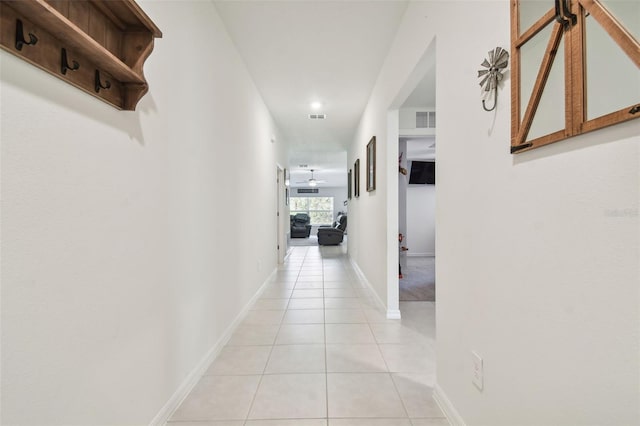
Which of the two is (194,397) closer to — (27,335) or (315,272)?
(27,335)

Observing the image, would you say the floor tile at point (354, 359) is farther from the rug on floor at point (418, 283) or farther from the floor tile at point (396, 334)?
the rug on floor at point (418, 283)

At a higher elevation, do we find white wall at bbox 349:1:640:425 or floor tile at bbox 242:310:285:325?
white wall at bbox 349:1:640:425

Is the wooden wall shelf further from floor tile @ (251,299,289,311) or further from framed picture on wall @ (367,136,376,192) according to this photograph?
framed picture on wall @ (367,136,376,192)

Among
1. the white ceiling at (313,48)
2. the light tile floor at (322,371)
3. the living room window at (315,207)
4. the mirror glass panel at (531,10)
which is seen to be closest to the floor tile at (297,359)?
the light tile floor at (322,371)

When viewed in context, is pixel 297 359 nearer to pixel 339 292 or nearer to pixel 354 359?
pixel 354 359

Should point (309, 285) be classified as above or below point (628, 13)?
below

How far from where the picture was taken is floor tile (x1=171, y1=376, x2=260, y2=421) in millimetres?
1535

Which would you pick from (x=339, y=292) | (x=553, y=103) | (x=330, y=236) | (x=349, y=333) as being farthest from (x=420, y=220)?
(x=553, y=103)

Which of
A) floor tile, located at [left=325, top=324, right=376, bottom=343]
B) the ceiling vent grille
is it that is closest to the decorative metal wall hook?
floor tile, located at [left=325, top=324, right=376, bottom=343]

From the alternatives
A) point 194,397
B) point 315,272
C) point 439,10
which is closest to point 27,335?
point 194,397

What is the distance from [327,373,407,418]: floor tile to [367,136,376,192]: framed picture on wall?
2.27 m

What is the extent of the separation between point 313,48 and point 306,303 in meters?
2.79

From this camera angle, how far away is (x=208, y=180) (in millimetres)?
2072

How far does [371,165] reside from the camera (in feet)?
12.3
